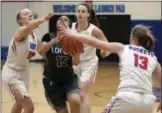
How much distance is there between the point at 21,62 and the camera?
5.84 m

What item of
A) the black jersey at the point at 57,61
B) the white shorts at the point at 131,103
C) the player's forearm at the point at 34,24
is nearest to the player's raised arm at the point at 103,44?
the white shorts at the point at 131,103

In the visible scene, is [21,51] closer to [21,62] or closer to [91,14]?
[21,62]

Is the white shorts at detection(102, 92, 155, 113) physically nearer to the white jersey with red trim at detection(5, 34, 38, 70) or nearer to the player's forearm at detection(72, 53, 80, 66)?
the player's forearm at detection(72, 53, 80, 66)

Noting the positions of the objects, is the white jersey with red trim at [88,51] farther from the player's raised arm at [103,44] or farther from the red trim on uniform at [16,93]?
the player's raised arm at [103,44]

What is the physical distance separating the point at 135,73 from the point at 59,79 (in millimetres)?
1864

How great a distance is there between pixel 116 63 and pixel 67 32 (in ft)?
43.0

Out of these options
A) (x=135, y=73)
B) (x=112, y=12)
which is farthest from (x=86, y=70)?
(x=112, y=12)

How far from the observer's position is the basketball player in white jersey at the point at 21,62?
575 cm

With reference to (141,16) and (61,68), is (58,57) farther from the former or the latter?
(141,16)

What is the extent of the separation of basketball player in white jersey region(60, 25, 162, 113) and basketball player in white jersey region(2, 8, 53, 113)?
5.79 feet

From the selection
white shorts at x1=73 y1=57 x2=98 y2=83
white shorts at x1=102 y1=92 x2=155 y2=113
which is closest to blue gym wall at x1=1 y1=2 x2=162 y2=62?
white shorts at x1=73 y1=57 x2=98 y2=83

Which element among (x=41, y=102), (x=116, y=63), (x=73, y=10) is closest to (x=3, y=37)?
(x=73, y=10)

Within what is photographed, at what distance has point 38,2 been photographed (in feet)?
58.0

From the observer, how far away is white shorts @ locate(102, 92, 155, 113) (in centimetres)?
397
